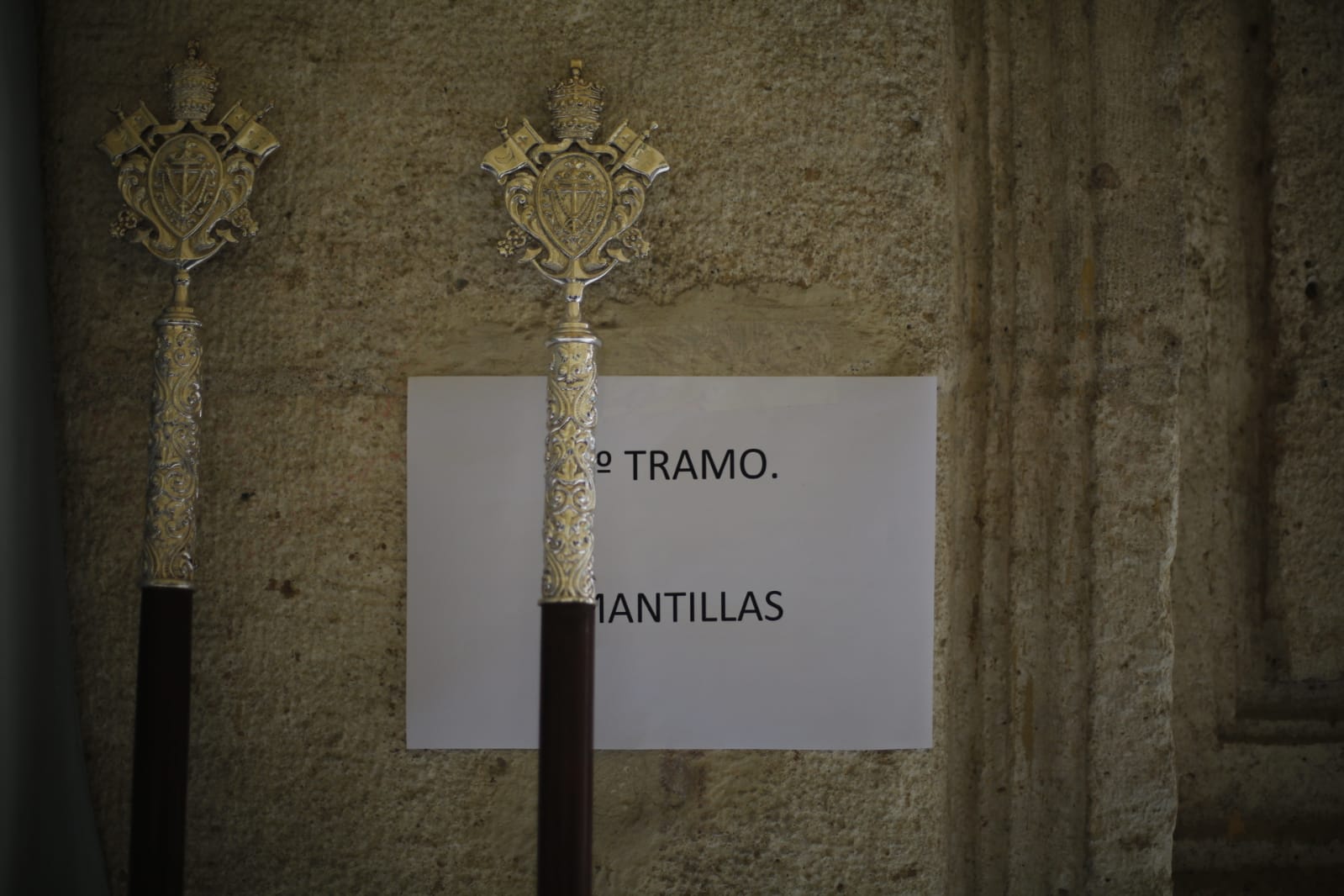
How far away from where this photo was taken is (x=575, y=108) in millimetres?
903

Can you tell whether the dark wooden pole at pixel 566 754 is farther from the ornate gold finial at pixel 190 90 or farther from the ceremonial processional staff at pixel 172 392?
the ornate gold finial at pixel 190 90

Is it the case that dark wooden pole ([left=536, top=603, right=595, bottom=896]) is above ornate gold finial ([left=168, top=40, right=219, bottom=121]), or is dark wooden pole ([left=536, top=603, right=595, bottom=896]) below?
below

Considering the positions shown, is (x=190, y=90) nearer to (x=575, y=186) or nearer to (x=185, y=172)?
(x=185, y=172)

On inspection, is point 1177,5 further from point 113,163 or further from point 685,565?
point 113,163

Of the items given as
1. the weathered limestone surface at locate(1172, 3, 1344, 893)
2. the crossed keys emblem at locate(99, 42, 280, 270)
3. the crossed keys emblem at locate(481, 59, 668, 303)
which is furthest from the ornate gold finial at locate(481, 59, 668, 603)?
the weathered limestone surface at locate(1172, 3, 1344, 893)

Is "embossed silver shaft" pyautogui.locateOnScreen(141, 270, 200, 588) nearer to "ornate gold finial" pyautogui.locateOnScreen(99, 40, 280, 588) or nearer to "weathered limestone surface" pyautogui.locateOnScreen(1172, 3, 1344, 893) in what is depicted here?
"ornate gold finial" pyautogui.locateOnScreen(99, 40, 280, 588)

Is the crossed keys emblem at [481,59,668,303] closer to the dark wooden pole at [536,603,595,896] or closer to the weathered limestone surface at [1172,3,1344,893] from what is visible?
the dark wooden pole at [536,603,595,896]

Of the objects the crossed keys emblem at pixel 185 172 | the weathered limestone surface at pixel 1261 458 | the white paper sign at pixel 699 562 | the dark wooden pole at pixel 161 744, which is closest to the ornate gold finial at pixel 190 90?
the crossed keys emblem at pixel 185 172

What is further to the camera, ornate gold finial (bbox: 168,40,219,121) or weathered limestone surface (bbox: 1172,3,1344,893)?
weathered limestone surface (bbox: 1172,3,1344,893)

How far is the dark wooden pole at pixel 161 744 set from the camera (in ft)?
2.76

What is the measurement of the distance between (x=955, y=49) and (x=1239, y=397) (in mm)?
558

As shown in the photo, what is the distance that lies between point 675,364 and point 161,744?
656 millimetres

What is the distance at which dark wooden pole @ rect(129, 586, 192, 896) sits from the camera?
842 mm

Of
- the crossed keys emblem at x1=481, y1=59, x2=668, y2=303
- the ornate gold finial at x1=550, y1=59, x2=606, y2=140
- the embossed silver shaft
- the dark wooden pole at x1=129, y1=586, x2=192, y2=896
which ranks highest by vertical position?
the ornate gold finial at x1=550, y1=59, x2=606, y2=140
